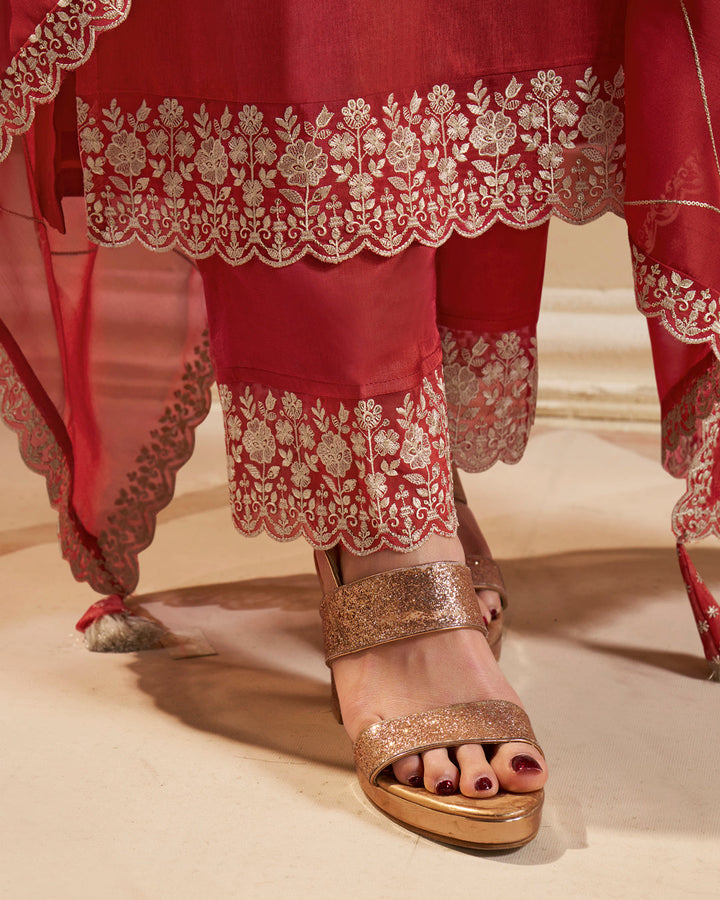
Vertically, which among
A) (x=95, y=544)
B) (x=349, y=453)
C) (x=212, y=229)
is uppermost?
(x=212, y=229)

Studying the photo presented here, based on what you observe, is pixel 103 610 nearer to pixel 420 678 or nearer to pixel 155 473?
pixel 155 473

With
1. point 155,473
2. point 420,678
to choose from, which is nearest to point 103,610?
point 155,473

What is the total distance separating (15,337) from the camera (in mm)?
1102

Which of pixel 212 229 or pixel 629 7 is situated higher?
pixel 629 7

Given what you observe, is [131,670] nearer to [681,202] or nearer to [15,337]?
[15,337]

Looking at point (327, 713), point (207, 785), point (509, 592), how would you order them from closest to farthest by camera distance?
point (207, 785)
point (327, 713)
point (509, 592)

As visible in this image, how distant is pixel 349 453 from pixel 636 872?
0.36m

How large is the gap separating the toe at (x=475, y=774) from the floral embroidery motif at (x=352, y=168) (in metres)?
0.38

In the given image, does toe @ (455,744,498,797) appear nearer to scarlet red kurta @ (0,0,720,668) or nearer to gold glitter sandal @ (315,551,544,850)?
gold glitter sandal @ (315,551,544,850)

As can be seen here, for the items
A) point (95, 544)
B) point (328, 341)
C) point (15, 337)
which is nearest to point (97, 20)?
point (328, 341)

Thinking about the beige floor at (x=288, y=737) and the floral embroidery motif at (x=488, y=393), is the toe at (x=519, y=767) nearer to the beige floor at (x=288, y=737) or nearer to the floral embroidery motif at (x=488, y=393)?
the beige floor at (x=288, y=737)

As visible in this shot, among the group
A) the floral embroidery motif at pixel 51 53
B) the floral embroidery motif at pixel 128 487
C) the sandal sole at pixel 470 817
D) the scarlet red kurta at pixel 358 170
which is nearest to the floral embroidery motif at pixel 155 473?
the floral embroidery motif at pixel 128 487

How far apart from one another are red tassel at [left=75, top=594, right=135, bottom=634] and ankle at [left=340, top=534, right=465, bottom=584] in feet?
1.09

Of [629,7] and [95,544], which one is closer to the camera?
[629,7]
